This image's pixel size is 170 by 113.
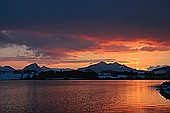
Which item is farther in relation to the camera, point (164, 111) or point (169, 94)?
point (169, 94)

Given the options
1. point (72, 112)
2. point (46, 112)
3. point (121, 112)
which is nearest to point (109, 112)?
point (121, 112)

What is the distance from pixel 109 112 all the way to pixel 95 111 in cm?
141

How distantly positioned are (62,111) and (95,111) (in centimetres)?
292

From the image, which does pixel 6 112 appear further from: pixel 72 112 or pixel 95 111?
pixel 95 111

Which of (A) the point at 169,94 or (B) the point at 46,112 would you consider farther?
(A) the point at 169,94

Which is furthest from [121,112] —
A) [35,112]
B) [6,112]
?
[6,112]

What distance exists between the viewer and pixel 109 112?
2755cm

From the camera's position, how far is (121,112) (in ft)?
90.4

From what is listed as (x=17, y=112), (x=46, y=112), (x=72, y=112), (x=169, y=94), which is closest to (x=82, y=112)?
(x=72, y=112)

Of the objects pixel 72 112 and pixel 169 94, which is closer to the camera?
pixel 72 112

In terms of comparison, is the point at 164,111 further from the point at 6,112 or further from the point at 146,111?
the point at 6,112

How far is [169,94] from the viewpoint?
4550cm

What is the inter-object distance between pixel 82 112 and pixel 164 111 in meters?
7.07

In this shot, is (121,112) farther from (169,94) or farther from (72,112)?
(169,94)
